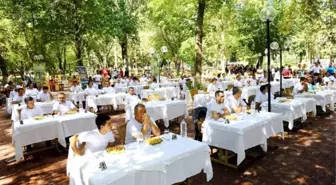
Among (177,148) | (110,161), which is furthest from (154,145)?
(110,161)

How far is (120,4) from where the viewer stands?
2462 cm

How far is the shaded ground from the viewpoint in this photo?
5117 millimetres

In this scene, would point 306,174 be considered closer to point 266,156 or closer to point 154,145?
point 266,156

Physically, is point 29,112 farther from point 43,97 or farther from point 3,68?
point 3,68

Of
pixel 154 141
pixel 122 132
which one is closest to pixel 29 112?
pixel 122 132

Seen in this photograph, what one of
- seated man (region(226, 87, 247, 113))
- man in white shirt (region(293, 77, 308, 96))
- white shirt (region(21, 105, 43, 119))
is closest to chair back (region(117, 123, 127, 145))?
seated man (region(226, 87, 247, 113))

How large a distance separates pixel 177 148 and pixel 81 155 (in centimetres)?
142

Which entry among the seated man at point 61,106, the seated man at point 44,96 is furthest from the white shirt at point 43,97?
the seated man at point 61,106

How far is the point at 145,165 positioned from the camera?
357 centimetres

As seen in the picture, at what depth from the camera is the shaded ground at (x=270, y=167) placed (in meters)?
5.12

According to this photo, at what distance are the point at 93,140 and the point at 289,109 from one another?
18.8 ft

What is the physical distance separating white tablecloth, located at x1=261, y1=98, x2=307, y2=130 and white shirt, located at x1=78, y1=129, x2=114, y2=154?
16.9ft

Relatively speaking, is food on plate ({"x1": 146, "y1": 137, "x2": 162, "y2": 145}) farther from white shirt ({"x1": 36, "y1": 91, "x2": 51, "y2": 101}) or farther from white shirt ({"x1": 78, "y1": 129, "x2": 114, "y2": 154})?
white shirt ({"x1": 36, "y1": 91, "x2": 51, "y2": 101})

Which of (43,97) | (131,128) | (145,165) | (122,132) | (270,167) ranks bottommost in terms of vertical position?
(270,167)
